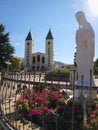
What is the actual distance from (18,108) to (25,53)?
11140 centimetres

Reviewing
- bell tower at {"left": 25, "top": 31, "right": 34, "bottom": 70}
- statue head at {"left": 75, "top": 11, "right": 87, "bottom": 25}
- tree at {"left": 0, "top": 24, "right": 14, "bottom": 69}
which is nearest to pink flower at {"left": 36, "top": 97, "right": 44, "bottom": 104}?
statue head at {"left": 75, "top": 11, "right": 87, "bottom": 25}

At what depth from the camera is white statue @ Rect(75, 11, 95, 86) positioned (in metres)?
8.90

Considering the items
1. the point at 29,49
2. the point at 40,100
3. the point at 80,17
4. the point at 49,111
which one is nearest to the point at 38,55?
the point at 29,49

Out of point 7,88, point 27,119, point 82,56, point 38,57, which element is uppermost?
point 38,57

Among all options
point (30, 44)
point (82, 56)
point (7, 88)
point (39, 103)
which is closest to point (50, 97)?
point (39, 103)

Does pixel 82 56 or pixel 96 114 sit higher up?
pixel 82 56

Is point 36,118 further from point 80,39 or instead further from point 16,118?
point 80,39

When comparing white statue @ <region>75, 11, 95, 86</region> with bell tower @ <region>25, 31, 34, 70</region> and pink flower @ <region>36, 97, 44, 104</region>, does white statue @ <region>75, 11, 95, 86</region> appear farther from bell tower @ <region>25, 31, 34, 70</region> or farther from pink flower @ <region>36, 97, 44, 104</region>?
bell tower @ <region>25, 31, 34, 70</region>

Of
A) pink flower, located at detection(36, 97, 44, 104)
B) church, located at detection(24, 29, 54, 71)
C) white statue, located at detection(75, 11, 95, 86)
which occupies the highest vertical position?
church, located at detection(24, 29, 54, 71)

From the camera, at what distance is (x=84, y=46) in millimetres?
9109

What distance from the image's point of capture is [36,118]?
20.9 ft

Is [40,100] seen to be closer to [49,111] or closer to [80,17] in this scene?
[49,111]

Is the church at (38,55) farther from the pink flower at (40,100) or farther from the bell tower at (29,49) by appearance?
the pink flower at (40,100)

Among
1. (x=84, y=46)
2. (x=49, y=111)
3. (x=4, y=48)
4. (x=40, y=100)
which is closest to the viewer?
(x=49, y=111)
